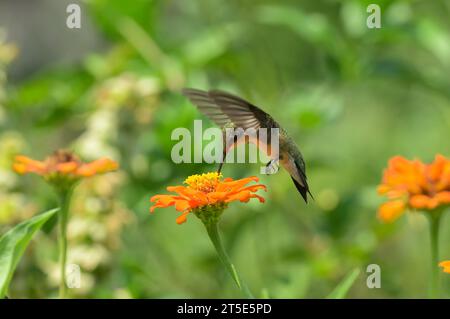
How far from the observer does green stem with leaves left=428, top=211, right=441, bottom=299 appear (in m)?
0.97

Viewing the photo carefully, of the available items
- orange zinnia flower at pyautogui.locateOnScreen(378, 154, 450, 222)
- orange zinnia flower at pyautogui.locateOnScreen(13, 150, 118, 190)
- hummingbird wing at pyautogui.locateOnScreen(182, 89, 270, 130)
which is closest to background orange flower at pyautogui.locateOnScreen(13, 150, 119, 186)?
orange zinnia flower at pyautogui.locateOnScreen(13, 150, 118, 190)

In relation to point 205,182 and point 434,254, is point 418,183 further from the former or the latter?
point 205,182

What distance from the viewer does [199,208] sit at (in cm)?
88

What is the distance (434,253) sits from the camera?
3.26 ft

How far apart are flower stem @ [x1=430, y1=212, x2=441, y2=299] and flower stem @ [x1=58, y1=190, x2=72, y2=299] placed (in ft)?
1.39

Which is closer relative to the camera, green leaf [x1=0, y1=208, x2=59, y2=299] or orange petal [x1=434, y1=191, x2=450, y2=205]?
green leaf [x1=0, y1=208, x2=59, y2=299]

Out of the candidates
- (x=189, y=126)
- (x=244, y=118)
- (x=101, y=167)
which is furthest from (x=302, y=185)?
(x=189, y=126)

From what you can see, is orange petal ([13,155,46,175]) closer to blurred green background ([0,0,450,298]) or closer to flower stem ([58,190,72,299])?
flower stem ([58,190,72,299])

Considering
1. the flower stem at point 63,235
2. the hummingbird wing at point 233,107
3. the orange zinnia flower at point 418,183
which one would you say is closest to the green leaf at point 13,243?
the flower stem at point 63,235

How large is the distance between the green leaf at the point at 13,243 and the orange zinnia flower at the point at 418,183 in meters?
0.42

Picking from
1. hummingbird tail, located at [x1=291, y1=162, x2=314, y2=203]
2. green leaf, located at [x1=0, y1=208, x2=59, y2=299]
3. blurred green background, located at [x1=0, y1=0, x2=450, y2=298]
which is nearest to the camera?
green leaf, located at [x1=0, y1=208, x2=59, y2=299]

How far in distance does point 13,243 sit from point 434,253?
49 cm

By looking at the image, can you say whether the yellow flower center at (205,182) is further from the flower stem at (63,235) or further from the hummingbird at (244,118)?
the flower stem at (63,235)

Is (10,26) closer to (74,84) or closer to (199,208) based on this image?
(74,84)
